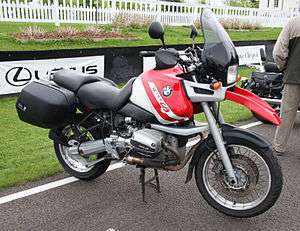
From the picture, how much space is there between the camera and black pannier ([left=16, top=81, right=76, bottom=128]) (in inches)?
143

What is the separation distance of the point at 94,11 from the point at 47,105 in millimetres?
12416

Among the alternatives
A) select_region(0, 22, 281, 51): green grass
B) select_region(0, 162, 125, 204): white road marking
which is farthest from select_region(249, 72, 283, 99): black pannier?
select_region(0, 22, 281, 51): green grass

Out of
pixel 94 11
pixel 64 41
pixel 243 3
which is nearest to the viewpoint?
pixel 64 41

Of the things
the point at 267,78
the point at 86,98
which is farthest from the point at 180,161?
the point at 267,78

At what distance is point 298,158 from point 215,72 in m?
2.51

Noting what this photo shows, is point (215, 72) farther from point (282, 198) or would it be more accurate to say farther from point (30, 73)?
point (30, 73)

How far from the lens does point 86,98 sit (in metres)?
3.79

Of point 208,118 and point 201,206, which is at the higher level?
point 208,118

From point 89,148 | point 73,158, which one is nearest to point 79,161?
point 73,158

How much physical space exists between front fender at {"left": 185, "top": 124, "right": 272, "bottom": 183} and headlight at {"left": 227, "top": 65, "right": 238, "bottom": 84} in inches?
16.7

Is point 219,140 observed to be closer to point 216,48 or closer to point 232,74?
point 232,74

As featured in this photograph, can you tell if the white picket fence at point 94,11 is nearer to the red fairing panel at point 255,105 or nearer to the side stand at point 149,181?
the side stand at point 149,181

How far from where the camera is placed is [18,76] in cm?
733

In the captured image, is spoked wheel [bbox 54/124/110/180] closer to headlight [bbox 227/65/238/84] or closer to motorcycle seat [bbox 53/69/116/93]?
motorcycle seat [bbox 53/69/116/93]
